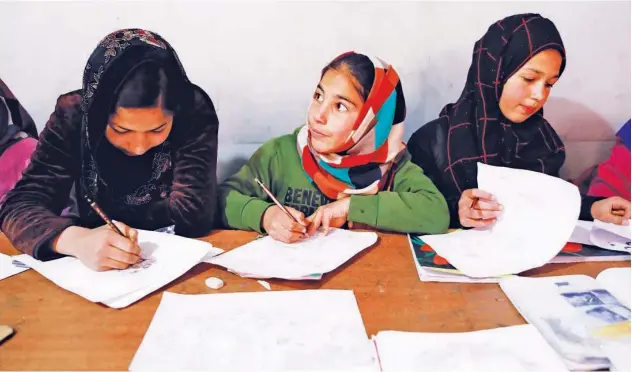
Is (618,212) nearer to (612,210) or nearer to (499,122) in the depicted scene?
(612,210)

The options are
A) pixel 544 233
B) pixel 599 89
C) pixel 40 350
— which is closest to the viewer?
pixel 40 350

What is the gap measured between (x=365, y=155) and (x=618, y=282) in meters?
0.57

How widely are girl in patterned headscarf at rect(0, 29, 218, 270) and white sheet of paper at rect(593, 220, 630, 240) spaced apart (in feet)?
2.84

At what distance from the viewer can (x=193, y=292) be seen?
3.07 ft

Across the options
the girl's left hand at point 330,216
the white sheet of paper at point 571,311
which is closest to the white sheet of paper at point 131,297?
the girl's left hand at point 330,216

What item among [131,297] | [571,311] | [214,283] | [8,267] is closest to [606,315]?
[571,311]

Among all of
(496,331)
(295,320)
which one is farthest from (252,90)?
(496,331)

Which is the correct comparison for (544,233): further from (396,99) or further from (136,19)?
(136,19)

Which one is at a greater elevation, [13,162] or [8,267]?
[13,162]

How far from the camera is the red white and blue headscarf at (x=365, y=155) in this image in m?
1.21

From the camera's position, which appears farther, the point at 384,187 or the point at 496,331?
the point at 384,187

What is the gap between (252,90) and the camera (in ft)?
4.21

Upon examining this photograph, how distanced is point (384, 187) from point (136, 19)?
688 millimetres

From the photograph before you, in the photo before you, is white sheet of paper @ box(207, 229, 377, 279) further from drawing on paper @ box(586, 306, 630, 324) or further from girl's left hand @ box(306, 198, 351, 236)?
drawing on paper @ box(586, 306, 630, 324)
